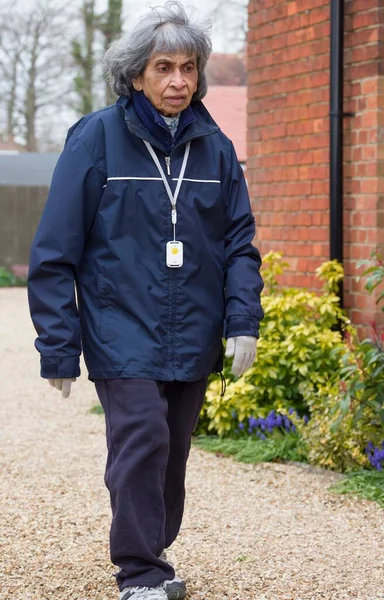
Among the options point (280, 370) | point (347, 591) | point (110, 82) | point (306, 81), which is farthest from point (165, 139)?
point (306, 81)

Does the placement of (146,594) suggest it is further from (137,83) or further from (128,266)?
(137,83)

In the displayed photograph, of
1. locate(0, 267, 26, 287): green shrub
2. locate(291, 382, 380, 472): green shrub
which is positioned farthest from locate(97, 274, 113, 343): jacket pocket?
locate(0, 267, 26, 287): green shrub

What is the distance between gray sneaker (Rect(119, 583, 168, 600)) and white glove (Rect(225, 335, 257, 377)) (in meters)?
0.73

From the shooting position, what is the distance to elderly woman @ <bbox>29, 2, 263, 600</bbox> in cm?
334

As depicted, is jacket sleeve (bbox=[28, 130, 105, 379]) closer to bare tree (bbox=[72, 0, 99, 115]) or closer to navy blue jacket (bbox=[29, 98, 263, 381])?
navy blue jacket (bbox=[29, 98, 263, 381])

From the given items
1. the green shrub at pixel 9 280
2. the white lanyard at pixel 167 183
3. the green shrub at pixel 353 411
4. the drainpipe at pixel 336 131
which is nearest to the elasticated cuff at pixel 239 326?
the white lanyard at pixel 167 183

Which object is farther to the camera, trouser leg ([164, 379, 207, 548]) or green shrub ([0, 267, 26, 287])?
green shrub ([0, 267, 26, 287])

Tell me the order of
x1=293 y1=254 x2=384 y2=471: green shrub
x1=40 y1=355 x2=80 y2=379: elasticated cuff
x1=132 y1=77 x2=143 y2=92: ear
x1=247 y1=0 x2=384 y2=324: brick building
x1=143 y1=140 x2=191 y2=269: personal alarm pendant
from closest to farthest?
1. x1=40 y1=355 x2=80 y2=379: elasticated cuff
2. x1=143 y1=140 x2=191 y2=269: personal alarm pendant
3. x1=132 y1=77 x2=143 y2=92: ear
4. x1=293 y1=254 x2=384 y2=471: green shrub
5. x1=247 y1=0 x2=384 y2=324: brick building

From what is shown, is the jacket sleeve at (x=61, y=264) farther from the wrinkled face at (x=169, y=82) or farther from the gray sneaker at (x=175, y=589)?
the gray sneaker at (x=175, y=589)

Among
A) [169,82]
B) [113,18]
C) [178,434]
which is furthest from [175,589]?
[113,18]

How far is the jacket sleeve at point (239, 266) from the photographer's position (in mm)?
3486

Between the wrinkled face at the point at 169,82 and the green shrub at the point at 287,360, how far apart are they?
9.63 ft

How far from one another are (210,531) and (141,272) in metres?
1.66

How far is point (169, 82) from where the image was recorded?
11.3 feet
